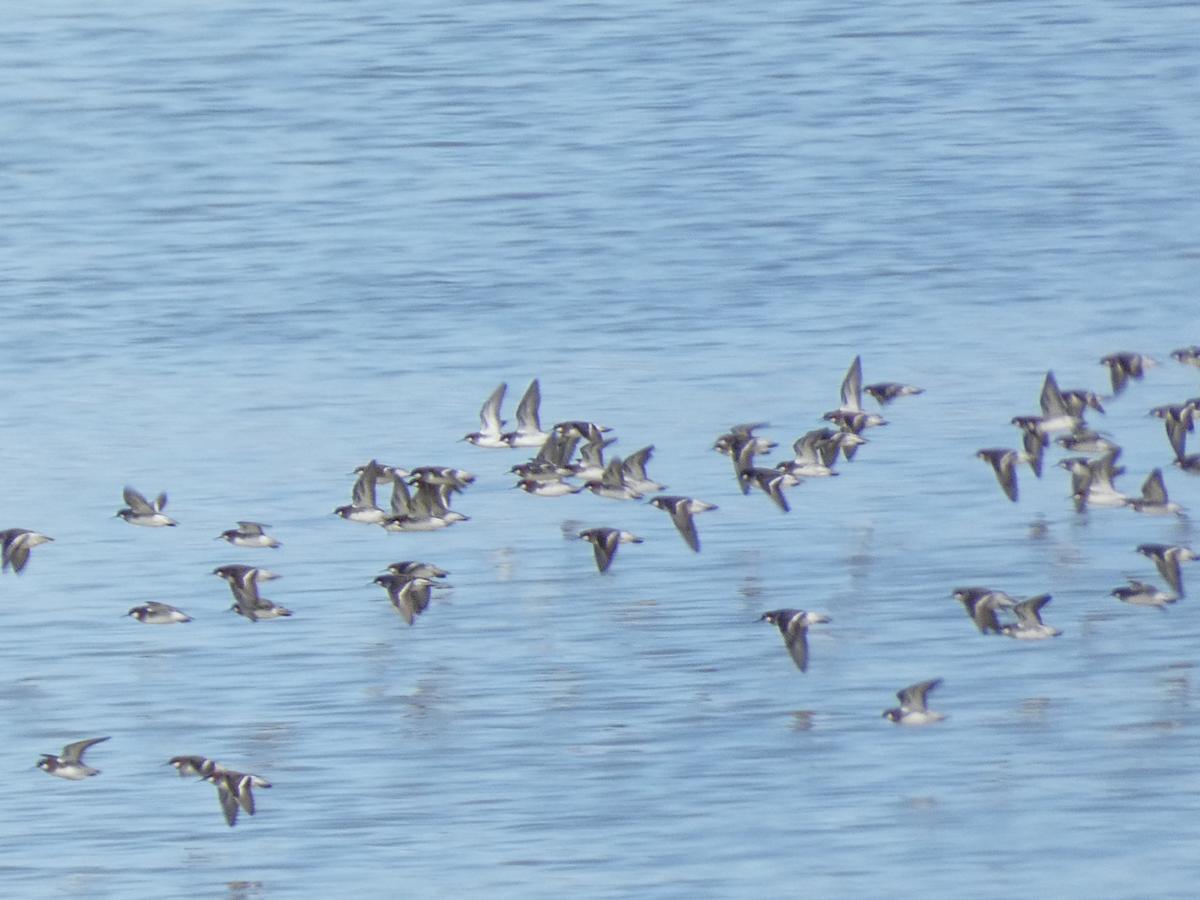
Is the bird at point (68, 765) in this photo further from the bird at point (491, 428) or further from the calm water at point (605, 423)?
the bird at point (491, 428)

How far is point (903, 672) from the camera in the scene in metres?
20.3

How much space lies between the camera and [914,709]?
1847 centimetres

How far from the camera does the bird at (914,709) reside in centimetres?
1820

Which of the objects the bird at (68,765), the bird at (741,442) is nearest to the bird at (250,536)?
the bird at (741,442)

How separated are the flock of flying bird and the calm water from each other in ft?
1.46

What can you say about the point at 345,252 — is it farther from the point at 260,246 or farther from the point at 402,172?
the point at 402,172

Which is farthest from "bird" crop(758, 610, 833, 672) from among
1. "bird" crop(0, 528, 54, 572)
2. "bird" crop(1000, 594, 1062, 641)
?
"bird" crop(0, 528, 54, 572)

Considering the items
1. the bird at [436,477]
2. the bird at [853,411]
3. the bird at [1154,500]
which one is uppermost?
the bird at [853,411]

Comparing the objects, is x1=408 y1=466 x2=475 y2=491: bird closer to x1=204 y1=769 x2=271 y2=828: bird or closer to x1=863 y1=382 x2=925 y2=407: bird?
x1=863 y1=382 x2=925 y2=407: bird

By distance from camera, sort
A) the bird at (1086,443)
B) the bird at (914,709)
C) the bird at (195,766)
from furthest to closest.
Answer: the bird at (1086,443)
the bird at (914,709)
the bird at (195,766)

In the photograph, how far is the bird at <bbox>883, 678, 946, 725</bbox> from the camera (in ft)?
59.7

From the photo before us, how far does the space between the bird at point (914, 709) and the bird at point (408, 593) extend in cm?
395

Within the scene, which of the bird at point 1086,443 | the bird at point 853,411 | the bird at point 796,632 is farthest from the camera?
the bird at point 1086,443

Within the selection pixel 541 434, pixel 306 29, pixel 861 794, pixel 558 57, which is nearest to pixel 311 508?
pixel 541 434
